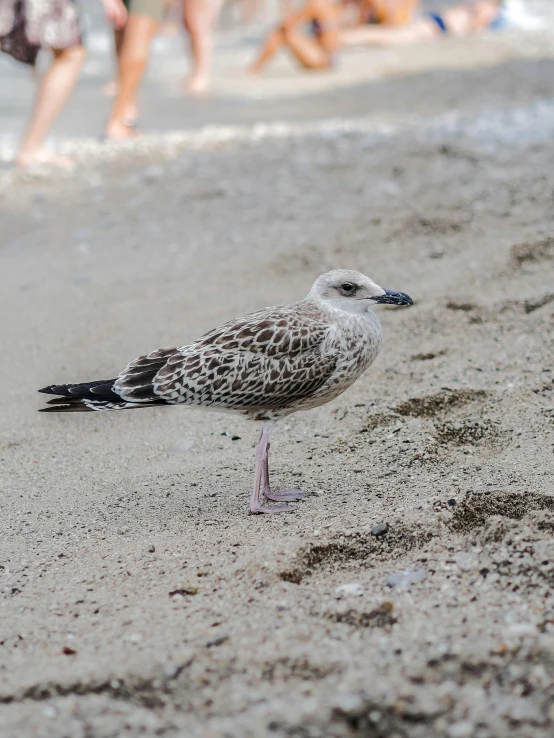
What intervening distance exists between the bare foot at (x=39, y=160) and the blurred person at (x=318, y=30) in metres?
7.42

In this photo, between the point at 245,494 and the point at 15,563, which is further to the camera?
the point at 245,494

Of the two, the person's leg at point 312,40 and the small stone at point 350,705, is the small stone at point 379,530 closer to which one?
the small stone at point 350,705

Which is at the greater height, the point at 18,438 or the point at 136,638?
the point at 136,638

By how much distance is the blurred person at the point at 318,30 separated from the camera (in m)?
15.6

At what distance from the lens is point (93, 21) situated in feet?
83.7

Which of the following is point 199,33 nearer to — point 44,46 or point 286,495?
point 44,46

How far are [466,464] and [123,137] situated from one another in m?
6.67

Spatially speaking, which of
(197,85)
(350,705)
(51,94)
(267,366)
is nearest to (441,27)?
(197,85)

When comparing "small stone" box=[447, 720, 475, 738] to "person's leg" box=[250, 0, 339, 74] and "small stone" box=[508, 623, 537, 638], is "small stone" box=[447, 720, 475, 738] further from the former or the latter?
"person's leg" box=[250, 0, 339, 74]

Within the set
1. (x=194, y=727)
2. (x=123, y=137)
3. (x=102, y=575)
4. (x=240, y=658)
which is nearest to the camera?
(x=194, y=727)

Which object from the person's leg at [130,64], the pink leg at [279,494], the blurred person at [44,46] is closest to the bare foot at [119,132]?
the person's leg at [130,64]

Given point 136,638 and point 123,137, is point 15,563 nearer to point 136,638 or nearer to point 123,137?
point 136,638

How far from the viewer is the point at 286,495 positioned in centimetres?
406

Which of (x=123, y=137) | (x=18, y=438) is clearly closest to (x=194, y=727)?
(x=18, y=438)
